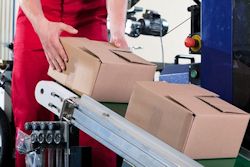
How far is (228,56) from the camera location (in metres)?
1.66

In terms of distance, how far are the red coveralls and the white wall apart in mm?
2601

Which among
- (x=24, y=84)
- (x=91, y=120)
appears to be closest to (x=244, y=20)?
(x=91, y=120)

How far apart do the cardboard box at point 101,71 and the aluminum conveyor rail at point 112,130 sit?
70 mm

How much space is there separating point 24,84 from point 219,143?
2.82ft

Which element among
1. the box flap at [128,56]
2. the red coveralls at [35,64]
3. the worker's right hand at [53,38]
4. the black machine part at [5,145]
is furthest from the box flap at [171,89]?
the black machine part at [5,145]

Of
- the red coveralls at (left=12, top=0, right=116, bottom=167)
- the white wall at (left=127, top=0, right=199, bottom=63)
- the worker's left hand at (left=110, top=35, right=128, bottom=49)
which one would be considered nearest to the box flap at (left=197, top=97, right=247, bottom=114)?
the worker's left hand at (left=110, top=35, right=128, bottom=49)

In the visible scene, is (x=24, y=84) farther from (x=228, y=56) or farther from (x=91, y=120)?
(x=228, y=56)

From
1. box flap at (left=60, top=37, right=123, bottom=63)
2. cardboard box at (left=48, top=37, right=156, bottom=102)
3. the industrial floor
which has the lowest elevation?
the industrial floor

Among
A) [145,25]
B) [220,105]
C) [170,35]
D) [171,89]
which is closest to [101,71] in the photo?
[171,89]

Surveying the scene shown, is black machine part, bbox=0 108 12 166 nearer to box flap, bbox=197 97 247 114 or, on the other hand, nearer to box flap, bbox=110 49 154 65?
box flap, bbox=110 49 154 65

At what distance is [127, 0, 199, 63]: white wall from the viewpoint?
14.4 feet

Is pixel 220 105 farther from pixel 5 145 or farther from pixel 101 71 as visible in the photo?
pixel 5 145

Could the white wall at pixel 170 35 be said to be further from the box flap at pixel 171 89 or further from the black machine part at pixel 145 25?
the box flap at pixel 171 89

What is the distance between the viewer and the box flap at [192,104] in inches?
46.6
